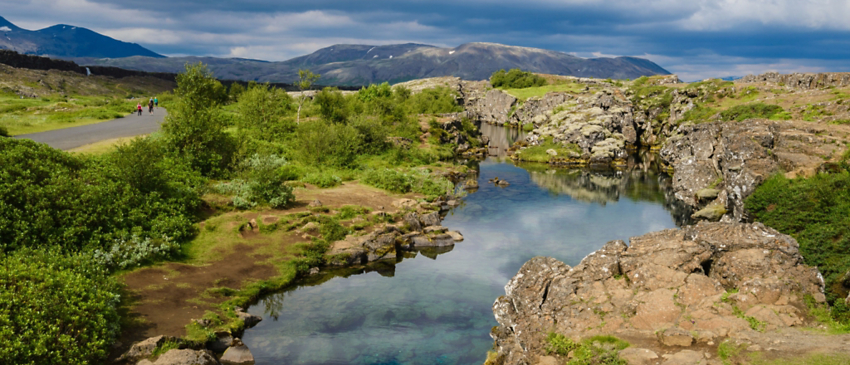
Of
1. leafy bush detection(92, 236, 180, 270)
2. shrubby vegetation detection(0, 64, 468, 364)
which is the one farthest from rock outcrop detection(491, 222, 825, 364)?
leafy bush detection(92, 236, 180, 270)

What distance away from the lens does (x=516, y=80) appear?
169m

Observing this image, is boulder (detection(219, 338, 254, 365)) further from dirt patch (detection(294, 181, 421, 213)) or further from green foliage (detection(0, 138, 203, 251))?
dirt patch (detection(294, 181, 421, 213))

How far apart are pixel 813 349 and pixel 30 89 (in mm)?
155182

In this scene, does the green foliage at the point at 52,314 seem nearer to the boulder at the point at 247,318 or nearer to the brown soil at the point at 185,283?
the brown soil at the point at 185,283

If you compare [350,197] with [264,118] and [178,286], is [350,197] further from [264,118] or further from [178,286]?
[264,118]

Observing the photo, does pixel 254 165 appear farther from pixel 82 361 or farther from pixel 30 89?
pixel 30 89

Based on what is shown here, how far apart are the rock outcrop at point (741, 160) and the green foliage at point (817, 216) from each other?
2.04 metres

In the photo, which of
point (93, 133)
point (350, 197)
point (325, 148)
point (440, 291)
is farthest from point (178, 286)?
point (93, 133)

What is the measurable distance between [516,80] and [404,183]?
133076 millimetres

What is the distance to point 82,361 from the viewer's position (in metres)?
14.9

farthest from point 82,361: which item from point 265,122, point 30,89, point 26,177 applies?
point 30,89

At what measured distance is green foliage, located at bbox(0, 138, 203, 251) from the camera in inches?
846

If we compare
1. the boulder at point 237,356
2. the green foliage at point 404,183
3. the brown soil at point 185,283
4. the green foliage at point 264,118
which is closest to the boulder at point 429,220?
the green foliage at point 404,183

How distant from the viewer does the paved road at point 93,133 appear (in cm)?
4176
